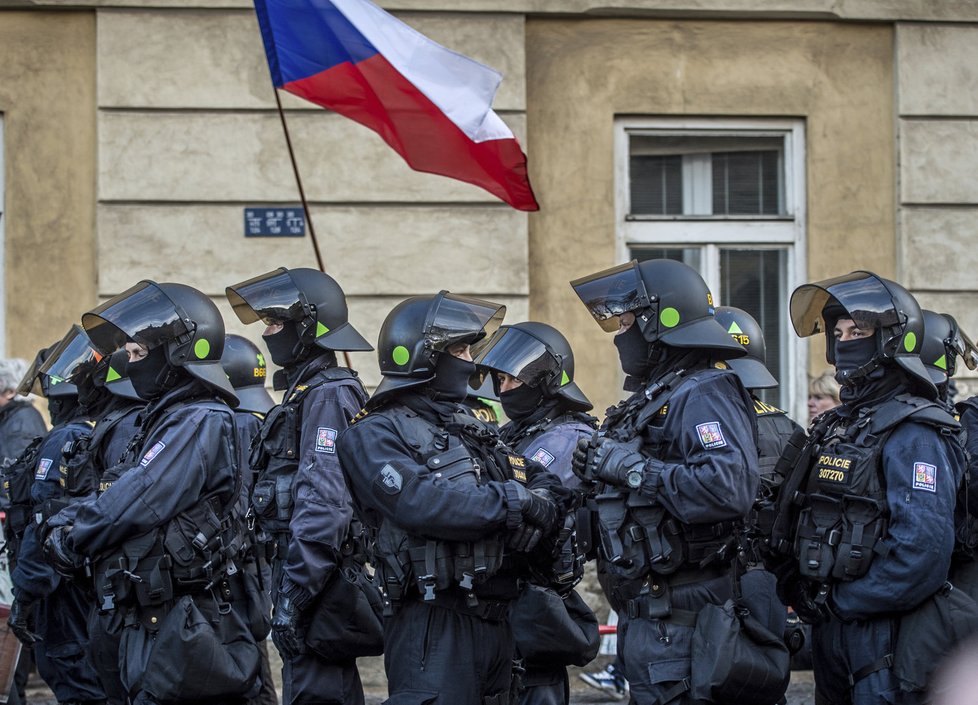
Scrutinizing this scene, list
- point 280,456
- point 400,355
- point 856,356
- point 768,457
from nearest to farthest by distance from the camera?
1. point 400,355
2. point 856,356
3. point 280,456
4. point 768,457

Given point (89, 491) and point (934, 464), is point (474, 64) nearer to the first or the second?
point (89, 491)

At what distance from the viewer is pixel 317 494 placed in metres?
6.02

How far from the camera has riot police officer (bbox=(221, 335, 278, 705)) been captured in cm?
625

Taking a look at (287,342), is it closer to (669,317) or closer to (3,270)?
(669,317)

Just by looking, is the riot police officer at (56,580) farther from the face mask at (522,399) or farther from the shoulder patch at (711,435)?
the shoulder patch at (711,435)

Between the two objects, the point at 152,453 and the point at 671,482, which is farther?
the point at 152,453

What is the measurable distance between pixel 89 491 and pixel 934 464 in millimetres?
3480

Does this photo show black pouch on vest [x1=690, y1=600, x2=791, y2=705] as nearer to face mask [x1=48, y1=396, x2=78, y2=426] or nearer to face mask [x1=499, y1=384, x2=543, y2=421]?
face mask [x1=499, y1=384, x2=543, y2=421]

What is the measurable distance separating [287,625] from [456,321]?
1553mm

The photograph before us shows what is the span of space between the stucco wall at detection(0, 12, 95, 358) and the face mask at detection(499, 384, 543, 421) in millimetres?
3876

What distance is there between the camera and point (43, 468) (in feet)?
22.8

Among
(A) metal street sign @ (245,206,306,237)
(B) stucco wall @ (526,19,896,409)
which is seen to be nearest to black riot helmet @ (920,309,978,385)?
(B) stucco wall @ (526,19,896,409)

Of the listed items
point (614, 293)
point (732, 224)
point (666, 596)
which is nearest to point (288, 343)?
point (614, 293)

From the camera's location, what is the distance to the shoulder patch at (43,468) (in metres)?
6.94
